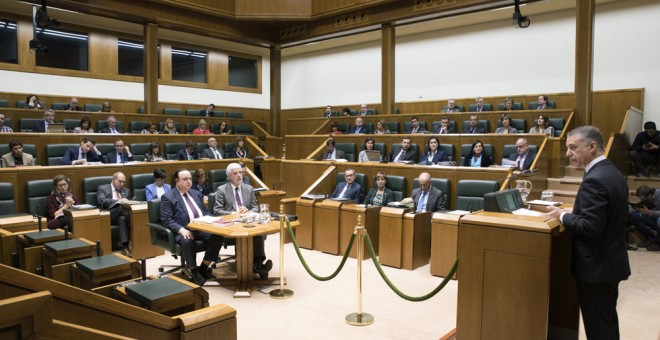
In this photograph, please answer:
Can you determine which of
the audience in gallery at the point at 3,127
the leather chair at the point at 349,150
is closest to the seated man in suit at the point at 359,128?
the leather chair at the point at 349,150

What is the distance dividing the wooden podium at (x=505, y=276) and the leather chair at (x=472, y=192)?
2.93 meters

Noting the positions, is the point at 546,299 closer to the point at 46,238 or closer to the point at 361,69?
the point at 46,238

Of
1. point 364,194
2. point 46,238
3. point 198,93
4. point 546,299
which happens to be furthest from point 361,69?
point 546,299

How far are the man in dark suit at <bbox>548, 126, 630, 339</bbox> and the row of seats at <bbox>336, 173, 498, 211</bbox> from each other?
9.00ft

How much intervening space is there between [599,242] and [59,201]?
5.36 meters

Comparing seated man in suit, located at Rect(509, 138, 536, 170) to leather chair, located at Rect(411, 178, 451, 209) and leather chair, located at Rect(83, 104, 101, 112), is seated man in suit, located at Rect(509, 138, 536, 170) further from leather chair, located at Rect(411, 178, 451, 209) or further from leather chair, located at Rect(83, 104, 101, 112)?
leather chair, located at Rect(83, 104, 101, 112)

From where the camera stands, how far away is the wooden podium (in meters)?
2.10

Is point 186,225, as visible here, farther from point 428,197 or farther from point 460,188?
point 460,188

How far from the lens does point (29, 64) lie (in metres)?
10.4

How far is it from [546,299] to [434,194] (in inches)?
130

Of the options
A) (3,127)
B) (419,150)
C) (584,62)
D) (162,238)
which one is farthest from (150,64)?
(584,62)

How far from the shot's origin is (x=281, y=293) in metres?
4.14

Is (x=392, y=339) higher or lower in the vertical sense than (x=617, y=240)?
lower

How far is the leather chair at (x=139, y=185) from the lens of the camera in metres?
6.00
